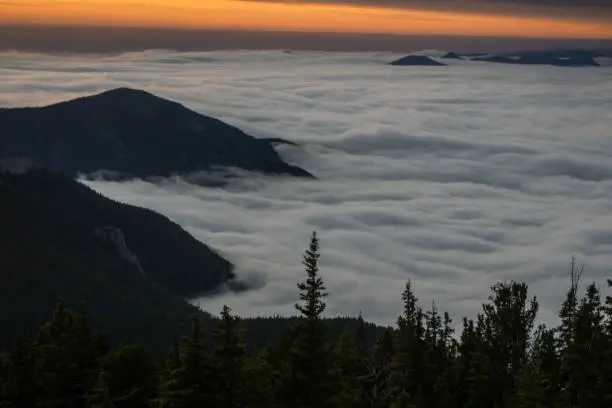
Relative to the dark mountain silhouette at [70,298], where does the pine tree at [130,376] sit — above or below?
above

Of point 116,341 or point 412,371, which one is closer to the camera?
point 412,371

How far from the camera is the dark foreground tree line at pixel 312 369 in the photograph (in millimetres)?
30859

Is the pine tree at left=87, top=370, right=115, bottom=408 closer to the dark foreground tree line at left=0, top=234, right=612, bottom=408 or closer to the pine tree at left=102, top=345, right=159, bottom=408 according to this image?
the dark foreground tree line at left=0, top=234, right=612, bottom=408

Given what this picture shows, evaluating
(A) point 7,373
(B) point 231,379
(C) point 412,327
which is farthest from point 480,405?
(A) point 7,373

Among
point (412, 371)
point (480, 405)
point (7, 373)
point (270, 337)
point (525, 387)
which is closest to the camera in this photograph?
point (525, 387)

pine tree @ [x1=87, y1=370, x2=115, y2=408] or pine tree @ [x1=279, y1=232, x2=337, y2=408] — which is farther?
pine tree @ [x1=279, y1=232, x2=337, y2=408]

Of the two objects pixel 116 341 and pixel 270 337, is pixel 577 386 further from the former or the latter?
pixel 116 341

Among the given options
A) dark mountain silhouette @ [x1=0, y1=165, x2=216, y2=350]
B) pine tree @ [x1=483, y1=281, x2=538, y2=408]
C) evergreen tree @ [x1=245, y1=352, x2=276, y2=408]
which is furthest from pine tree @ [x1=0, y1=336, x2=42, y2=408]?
dark mountain silhouette @ [x1=0, y1=165, x2=216, y2=350]

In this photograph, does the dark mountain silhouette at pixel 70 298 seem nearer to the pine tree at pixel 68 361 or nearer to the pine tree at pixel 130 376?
the pine tree at pixel 68 361

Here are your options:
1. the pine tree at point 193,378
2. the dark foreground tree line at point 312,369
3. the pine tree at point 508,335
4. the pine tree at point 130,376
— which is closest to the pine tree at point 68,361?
the dark foreground tree line at point 312,369

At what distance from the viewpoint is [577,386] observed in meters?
39.1

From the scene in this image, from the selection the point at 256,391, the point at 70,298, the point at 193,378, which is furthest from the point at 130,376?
the point at 70,298

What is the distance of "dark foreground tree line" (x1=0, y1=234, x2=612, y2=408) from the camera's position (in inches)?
1215

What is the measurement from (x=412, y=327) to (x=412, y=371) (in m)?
2.99
